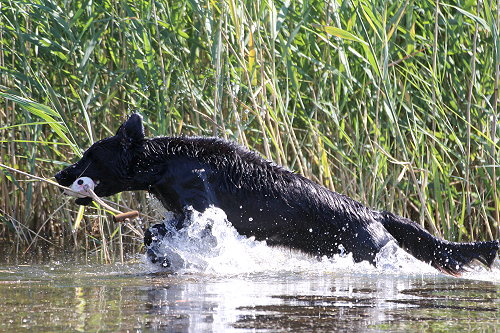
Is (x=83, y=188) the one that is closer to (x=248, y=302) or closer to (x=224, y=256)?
(x=224, y=256)

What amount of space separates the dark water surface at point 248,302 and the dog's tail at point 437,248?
250 millimetres

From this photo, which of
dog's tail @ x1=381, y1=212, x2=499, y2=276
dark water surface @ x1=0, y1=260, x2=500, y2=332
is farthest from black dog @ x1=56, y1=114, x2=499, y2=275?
dark water surface @ x1=0, y1=260, x2=500, y2=332

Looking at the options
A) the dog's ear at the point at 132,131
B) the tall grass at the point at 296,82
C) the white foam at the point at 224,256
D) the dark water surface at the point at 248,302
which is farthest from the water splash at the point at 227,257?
the tall grass at the point at 296,82

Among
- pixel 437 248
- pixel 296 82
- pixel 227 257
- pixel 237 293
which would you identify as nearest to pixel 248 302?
pixel 237 293

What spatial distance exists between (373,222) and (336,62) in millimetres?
1444

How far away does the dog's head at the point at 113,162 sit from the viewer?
510cm

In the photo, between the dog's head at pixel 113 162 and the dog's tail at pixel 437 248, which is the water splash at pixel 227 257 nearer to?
the dog's tail at pixel 437 248

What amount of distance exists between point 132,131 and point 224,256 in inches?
38.5

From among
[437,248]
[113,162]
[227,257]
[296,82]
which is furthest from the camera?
[296,82]

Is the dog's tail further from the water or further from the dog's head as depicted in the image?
the dog's head

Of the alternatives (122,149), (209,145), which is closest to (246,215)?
(209,145)

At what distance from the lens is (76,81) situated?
20.1 ft

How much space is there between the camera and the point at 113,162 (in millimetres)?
5109

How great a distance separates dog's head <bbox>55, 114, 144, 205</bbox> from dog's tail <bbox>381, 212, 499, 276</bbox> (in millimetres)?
1588
